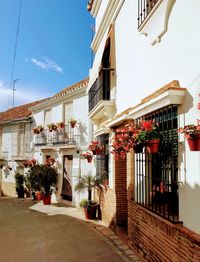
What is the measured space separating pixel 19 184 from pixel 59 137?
799 cm

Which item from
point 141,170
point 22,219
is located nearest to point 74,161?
point 22,219

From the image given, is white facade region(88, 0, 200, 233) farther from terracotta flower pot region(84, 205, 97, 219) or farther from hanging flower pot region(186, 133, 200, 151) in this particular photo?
terracotta flower pot region(84, 205, 97, 219)

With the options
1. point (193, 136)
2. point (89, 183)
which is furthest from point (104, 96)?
point (193, 136)

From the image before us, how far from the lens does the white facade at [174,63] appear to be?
544 centimetres

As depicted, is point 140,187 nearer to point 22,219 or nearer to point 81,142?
point 22,219

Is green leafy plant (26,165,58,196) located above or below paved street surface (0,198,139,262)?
above

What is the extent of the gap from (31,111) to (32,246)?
59.0ft

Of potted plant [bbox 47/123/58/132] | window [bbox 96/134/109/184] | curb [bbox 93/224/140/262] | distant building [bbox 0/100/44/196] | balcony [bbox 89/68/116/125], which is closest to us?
curb [bbox 93/224/140/262]

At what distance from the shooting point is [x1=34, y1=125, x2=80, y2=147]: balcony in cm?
1936

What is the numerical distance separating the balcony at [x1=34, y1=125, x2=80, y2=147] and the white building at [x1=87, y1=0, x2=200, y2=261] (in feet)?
25.5

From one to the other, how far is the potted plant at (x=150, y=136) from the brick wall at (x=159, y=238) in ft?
5.47

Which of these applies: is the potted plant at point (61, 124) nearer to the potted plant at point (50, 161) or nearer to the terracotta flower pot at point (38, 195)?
the potted plant at point (50, 161)

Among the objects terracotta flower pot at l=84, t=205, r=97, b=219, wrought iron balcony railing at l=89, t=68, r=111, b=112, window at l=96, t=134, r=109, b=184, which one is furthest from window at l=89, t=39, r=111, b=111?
terracotta flower pot at l=84, t=205, r=97, b=219

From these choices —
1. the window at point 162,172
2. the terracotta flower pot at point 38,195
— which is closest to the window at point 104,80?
the window at point 162,172
